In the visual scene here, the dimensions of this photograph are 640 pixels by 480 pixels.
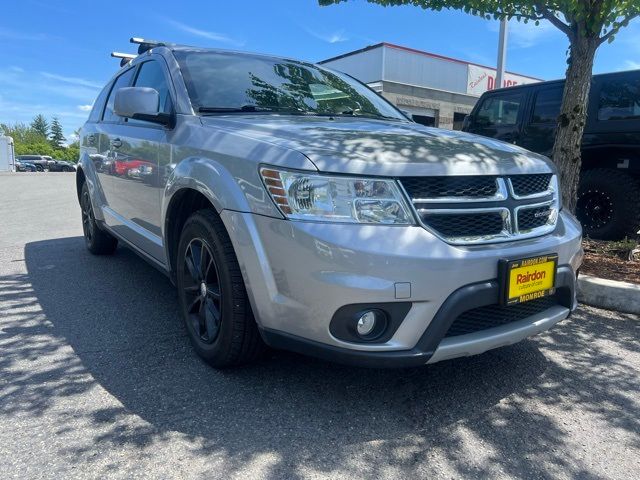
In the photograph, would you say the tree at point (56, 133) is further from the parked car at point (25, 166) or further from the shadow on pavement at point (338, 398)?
the shadow on pavement at point (338, 398)

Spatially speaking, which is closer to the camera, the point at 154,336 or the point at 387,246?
the point at 387,246

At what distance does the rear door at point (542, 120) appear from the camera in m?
6.58

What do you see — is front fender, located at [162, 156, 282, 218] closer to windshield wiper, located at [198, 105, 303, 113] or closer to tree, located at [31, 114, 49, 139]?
windshield wiper, located at [198, 105, 303, 113]

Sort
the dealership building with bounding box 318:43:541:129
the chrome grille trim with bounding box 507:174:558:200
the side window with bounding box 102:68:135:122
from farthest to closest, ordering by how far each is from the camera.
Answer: the dealership building with bounding box 318:43:541:129
the side window with bounding box 102:68:135:122
the chrome grille trim with bounding box 507:174:558:200

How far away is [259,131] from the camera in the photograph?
2613mm

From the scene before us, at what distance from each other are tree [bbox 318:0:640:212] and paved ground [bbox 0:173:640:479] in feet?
6.17

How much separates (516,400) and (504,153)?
1235 millimetres

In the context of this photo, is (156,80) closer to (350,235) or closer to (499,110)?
(350,235)

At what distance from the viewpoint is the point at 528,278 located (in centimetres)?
237

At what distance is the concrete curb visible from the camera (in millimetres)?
3994

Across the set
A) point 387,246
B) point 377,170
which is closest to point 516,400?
point 387,246

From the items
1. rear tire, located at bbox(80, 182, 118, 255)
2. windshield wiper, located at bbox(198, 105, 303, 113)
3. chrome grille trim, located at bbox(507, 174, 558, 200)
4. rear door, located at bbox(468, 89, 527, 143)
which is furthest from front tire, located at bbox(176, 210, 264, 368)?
rear door, located at bbox(468, 89, 527, 143)

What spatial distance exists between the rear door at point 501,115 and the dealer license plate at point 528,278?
4912mm

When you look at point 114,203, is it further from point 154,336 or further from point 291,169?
point 291,169
